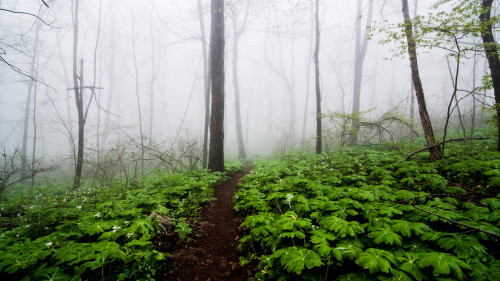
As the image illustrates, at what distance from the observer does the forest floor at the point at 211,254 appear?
2.52 m

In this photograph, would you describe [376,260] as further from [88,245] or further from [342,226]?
[88,245]

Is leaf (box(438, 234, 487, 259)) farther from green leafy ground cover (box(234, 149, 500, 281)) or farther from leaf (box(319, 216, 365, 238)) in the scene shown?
leaf (box(319, 216, 365, 238))

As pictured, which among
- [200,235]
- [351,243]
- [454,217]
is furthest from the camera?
[200,235]

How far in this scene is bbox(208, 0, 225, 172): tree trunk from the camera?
24.2 feet

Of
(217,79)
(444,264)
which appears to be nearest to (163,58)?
(217,79)

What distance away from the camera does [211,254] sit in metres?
2.99

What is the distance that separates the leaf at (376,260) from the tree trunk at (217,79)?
6.11m

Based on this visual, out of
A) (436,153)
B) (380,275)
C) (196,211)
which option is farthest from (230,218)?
(436,153)

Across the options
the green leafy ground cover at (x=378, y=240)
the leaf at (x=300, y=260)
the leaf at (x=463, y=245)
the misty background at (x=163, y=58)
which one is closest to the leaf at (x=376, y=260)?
the green leafy ground cover at (x=378, y=240)

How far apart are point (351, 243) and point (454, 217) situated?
4.93 feet

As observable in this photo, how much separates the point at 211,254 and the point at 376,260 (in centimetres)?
230

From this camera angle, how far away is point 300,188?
4211 millimetres

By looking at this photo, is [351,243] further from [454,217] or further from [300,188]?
[300,188]

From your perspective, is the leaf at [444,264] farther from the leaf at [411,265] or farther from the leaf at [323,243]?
the leaf at [323,243]
